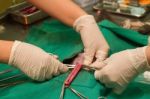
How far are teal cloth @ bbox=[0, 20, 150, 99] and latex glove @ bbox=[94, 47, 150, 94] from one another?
34 mm

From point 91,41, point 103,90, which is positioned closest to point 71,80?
point 103,90

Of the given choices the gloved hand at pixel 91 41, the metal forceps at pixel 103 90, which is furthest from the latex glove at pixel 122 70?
the gloved hand at pixel 91 41

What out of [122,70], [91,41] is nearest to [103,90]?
[122,70]

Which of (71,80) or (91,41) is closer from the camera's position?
(71,80)

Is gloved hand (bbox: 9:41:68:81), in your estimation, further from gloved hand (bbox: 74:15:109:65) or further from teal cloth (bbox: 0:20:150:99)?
gloved hand (bbox: 74:15:109:65)

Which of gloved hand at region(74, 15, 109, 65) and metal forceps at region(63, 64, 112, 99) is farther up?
gloved hand at region(74, 15, 109, 65)

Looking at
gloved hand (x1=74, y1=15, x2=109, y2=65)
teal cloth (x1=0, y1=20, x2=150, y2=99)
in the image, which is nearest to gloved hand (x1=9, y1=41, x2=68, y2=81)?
teal cloth (x1=0, y1=20, x2=150, y2=99)

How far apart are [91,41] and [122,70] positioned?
0.80ft

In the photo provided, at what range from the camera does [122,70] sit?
98 cm

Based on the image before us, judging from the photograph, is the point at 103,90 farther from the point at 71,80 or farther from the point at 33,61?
the point at 33,61

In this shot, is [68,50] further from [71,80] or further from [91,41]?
[71,80]

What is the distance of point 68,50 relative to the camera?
4.11ft

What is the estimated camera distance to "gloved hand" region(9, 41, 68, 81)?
1039mm

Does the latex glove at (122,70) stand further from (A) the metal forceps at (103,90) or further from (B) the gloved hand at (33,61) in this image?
(B) the gloved hand at (33,61)
